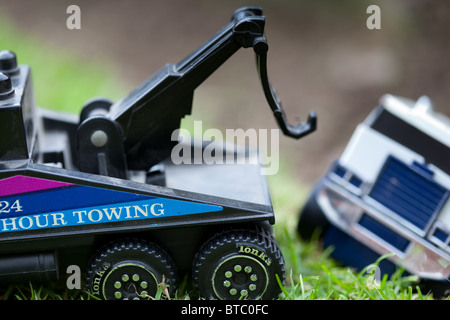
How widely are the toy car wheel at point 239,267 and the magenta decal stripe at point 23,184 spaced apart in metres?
0.54

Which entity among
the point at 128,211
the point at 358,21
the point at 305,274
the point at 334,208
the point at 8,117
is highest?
the point at 358,21

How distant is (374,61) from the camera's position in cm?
518

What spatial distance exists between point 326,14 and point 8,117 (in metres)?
4.41

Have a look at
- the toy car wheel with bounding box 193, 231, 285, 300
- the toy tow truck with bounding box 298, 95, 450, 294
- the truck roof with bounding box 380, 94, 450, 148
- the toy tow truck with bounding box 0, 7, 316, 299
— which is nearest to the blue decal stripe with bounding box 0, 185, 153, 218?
the toy tow truck with bounding box 0, 7, 316, 299

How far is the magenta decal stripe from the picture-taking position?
6.05ft

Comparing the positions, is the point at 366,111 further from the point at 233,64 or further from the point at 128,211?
the point at 128,211

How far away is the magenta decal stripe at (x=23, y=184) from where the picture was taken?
1845 millimetres

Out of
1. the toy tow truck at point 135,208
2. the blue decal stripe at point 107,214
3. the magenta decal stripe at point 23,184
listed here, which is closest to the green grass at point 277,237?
the toy tow truck at point 135,208

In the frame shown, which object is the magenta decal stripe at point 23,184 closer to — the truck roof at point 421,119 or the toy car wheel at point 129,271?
the toy car wheel at point 129,271

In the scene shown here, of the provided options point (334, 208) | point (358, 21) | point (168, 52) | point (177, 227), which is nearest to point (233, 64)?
point (168, 52)

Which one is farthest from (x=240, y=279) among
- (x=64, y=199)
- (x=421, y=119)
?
(x=421, y=119)

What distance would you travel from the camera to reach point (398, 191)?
233 centimetres

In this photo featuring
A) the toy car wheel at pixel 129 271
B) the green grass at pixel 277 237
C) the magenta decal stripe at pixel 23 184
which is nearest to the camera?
the magenta decal stripe at pixel 23 184

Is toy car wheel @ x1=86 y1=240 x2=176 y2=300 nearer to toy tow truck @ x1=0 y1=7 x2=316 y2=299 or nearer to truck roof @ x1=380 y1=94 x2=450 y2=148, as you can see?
toy tow truck @ x1=0 y1=7 x2=316 y2=299
